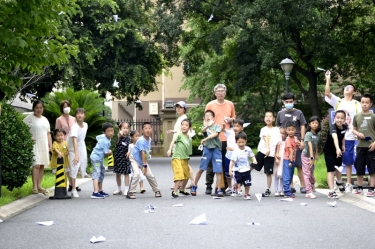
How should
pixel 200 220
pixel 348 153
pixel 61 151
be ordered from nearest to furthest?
pixel 200 220 < pixel 348 153 < pixel 61 151

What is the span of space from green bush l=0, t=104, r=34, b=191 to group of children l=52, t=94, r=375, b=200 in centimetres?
79

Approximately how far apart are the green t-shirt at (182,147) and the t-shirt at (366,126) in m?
3.11

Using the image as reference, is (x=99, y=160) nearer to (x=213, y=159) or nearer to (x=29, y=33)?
(x=213, y=159)

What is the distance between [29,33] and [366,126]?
20.1 feet

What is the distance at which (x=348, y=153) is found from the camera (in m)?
15.4

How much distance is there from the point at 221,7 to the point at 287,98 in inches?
861

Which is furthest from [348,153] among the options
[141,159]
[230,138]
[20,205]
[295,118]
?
[20,205]

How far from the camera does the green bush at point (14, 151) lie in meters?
14.9

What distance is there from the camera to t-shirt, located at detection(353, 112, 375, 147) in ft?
48.8

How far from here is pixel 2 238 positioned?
980cm

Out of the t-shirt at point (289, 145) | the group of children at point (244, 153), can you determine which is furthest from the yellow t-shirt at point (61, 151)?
the t-shirt at point (289, 145)

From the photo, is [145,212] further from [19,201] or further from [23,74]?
[23,74]

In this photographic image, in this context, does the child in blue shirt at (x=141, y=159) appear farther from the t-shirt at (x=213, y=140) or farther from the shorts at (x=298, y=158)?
the shorts at (x=298, y=158)

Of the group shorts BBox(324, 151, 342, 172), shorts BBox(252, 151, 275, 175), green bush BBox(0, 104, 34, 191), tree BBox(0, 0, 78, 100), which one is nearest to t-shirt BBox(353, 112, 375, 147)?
shorts BBox(324, 151, 342, 172)
